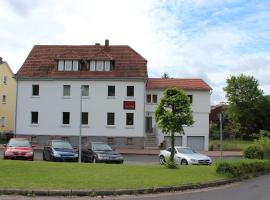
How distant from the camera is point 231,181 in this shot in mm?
20875

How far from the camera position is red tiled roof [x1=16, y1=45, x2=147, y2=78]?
6128cm

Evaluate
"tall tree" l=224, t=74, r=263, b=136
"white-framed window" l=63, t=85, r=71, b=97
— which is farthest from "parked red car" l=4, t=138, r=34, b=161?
"tall tree" l=224, t=74, r=263, b=136

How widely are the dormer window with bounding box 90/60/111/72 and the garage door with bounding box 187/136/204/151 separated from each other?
12302mm

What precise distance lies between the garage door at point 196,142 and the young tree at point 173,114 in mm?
36903

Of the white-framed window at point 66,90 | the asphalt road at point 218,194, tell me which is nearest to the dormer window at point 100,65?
the white-framed window at point 66,90

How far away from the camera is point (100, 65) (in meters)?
62.1

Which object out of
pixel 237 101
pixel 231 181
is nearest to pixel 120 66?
pixel 231 181

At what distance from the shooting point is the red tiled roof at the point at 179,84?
6259cm

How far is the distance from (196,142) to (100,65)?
14170 millimetres

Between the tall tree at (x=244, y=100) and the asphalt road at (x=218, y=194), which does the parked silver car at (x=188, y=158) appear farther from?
the tall tree at (x=244, y=100)

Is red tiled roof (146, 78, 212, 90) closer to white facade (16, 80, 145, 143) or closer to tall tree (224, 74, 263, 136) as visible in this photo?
white facade (16, 80, 145, 143)

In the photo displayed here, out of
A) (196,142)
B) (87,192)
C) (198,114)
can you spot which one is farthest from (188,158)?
(198,114)

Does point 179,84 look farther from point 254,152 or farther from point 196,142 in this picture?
point 254,152

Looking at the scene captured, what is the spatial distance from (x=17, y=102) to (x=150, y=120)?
50.6 ft
